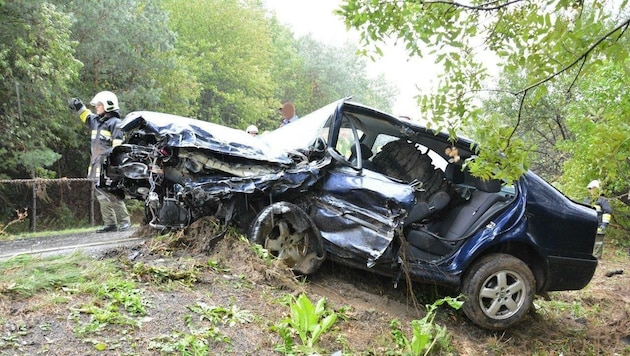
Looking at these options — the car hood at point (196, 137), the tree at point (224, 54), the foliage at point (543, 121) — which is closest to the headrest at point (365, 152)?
the car hood at point (196, 137)

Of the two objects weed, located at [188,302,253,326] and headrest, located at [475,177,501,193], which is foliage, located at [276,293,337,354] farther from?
headrest, located at [475,177,501,193]

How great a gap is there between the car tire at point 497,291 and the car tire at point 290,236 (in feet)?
4.91

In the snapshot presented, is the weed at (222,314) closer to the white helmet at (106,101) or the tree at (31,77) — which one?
the white helmet at (106,101)

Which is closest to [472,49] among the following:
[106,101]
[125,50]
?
[106,101]

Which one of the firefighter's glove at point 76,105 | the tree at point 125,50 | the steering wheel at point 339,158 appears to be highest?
the tree at point 125,50

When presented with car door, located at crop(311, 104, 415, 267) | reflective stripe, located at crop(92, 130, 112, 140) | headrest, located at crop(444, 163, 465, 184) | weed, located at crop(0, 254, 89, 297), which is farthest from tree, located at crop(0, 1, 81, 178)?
headrest, located at crop(444, 163, 465, 184)

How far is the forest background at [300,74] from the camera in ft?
11.6

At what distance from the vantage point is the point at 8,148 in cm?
1227

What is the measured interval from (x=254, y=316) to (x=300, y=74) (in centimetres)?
3635

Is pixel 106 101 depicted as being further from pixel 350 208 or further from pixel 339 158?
pixel 350 208

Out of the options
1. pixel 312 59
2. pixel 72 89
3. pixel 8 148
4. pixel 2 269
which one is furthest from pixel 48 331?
pixel 312 59

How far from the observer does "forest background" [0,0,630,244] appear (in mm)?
3539

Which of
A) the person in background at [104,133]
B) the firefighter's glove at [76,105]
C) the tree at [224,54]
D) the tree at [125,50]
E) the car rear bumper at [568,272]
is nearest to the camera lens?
the car rear bumper at [568,272]

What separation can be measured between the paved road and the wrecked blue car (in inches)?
24.7
